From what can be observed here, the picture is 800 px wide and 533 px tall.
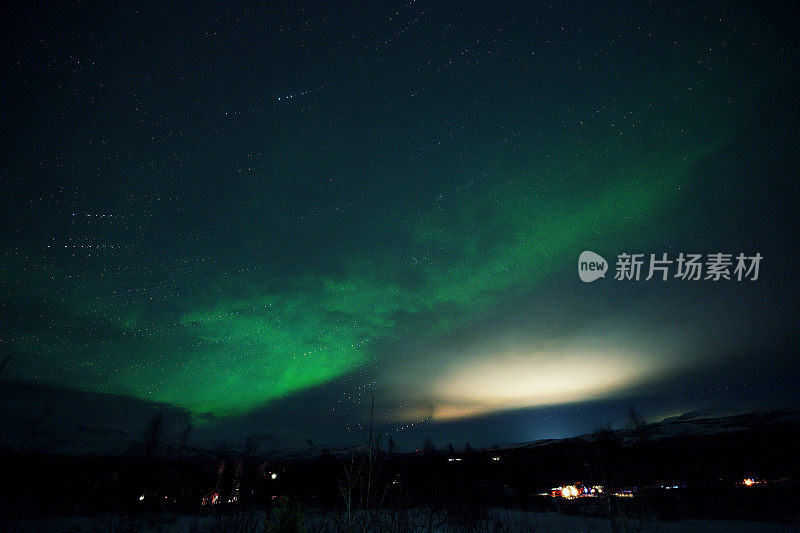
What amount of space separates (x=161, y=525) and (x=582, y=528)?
28790 mm

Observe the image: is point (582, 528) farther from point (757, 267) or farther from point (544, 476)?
point (544, 476)

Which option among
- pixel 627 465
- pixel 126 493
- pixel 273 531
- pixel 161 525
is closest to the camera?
pixel 273 531

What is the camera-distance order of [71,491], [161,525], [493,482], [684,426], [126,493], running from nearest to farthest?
1. [161,525]
2. [126,493]
3. [71,491]
4. [493,482]
5. [684,426]

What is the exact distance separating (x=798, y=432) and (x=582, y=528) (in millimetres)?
78496

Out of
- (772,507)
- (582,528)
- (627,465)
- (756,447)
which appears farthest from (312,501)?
(756,447)

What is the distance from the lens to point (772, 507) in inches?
1200

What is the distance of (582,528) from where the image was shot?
23469mm

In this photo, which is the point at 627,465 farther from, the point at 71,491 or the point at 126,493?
the point at 71,491

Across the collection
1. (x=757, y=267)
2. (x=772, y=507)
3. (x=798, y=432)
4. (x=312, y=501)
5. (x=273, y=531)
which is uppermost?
(x=757, y=267)

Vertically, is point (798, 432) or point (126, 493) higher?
point (798, 432)

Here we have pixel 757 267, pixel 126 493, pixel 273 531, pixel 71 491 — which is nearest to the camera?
pixel 273 531

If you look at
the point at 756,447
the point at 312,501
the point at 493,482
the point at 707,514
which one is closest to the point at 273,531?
the point at 707,514

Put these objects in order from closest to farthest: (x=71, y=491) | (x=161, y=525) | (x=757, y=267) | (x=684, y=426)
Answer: (x=757, y=267) < (x=161, y=525) < (x=71, y=491) < (x=684, y=426)

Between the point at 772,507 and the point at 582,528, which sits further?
the point at 772,507
